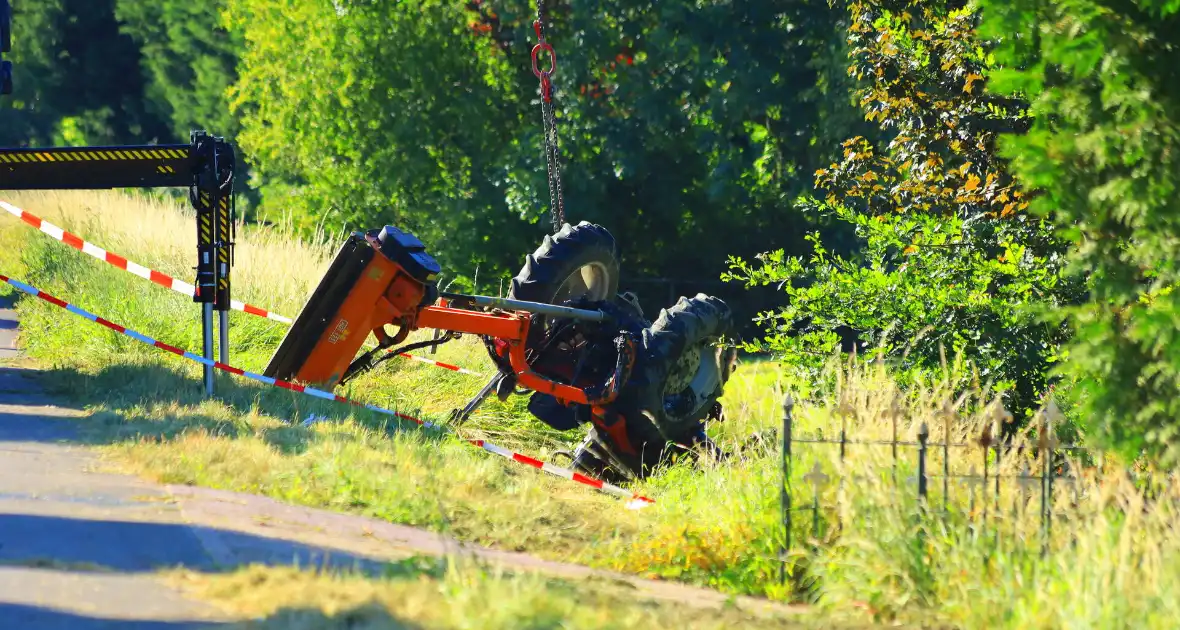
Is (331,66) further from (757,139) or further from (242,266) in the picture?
(242,266)

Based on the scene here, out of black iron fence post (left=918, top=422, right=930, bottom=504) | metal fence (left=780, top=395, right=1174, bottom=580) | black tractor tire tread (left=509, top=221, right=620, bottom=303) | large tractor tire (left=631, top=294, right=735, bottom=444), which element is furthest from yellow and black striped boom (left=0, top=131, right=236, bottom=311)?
black iron fence post (left=918, top=422, right=930, bottom=504)

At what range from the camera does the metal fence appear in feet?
22.5

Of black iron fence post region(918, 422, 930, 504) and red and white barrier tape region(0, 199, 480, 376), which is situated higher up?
red and white barrier tape region(0, 199, 480, 376)

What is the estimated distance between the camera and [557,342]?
11.4m

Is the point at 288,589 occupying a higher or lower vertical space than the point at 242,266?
lower

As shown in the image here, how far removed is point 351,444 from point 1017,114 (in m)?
5.62

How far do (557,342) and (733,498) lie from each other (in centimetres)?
361

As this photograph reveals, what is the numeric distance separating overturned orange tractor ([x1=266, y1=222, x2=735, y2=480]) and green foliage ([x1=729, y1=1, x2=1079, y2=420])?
753 mm

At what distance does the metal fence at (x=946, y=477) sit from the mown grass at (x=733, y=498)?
31 millimetres

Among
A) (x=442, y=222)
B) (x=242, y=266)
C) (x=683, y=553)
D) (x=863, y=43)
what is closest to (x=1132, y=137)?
(x=683, y=553)

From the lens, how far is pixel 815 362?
1120 cm

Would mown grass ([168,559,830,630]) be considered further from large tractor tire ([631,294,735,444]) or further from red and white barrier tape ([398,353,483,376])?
red and white barrier tape ([398,353,483,376])

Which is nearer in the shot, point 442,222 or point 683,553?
point 683,553

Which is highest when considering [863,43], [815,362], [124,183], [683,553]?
[863,43]
